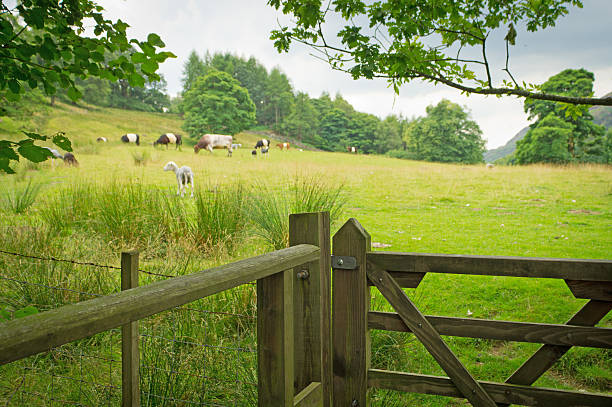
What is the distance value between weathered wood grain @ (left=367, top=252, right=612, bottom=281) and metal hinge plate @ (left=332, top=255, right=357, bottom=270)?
0.20ft

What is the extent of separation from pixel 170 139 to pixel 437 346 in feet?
28.8

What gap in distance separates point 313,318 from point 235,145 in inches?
327

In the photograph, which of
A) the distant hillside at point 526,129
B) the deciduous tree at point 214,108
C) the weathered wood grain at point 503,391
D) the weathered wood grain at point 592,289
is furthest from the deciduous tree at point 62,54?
the distant hillside at point 526,129

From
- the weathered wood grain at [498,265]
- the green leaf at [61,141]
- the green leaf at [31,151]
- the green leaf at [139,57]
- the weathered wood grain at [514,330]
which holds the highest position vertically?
the green leaf at [139,57]

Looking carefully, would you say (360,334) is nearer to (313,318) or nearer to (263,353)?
(313,318)

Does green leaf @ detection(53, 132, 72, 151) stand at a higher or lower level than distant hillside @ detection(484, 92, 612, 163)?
lower

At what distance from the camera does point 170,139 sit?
30.6 feet

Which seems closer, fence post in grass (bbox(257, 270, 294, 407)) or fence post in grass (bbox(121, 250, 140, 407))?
fence post in grass (bbox(257, 270, 294, 407))

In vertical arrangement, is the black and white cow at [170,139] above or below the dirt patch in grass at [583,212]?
above

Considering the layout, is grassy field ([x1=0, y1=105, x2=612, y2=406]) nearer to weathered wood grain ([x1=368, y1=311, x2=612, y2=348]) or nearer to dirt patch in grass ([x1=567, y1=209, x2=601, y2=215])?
dirt patch in grass ([x1=567, y1=209, x2=601, y2=215])

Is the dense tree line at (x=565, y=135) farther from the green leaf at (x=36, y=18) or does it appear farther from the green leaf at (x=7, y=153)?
the green leaf at (x=7, y=153)

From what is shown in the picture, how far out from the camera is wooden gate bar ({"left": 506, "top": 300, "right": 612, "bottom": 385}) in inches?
53.5

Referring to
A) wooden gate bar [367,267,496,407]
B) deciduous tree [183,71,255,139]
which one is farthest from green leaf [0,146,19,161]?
deciduous tree [183,71,255,139]

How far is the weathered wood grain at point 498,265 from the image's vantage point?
131 centimetres
